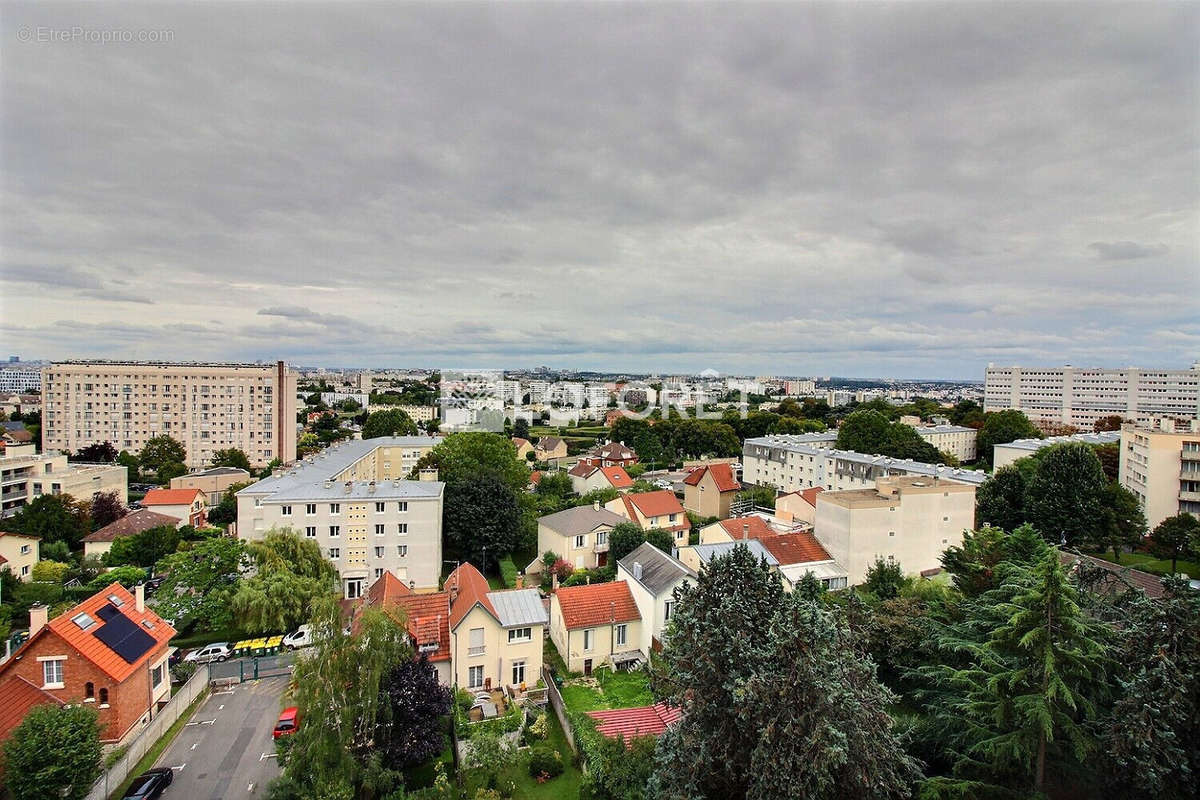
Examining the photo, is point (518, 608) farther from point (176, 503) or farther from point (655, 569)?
point (176, 503)

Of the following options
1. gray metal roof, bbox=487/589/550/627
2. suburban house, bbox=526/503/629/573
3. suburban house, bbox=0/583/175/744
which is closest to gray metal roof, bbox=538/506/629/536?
suburban house, bbox=526/503/629/573

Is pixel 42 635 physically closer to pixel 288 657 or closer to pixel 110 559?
pixel 288 657

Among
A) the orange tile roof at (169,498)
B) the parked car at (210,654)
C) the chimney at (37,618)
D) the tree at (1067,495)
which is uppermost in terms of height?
the tree at (1067,495)

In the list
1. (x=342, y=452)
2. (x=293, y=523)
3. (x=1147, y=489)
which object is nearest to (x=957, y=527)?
(x=1147, y=489)

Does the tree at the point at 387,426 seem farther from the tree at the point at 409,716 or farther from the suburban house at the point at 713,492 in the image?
the tree at the point at 409,716

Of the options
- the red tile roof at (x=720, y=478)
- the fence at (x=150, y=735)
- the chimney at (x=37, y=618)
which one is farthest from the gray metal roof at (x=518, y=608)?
the red tile roof at (x=720, y=478)

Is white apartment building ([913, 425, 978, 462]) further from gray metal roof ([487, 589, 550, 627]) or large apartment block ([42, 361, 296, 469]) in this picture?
large apartment block ([42, 361, 296, 469])
